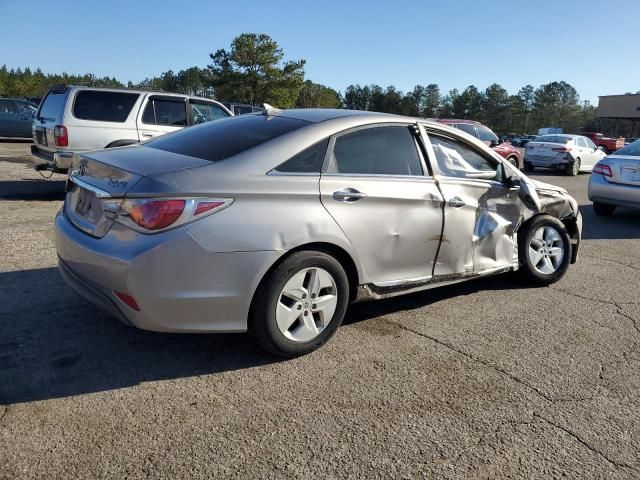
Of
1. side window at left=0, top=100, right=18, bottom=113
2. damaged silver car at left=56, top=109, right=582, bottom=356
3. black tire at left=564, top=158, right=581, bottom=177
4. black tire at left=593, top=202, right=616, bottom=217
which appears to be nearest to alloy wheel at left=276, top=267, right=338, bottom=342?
damaged silver car at left=56, top=109, right=582, bottom=356

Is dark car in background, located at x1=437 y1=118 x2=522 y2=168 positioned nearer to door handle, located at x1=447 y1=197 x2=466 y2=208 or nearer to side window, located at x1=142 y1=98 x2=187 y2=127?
side window, located at x1=142 y1=98 x2=187 y2=127

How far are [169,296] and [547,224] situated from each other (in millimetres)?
3722

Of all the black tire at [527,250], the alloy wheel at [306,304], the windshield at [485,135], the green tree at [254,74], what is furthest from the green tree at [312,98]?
the alloy wheel at [306,304]

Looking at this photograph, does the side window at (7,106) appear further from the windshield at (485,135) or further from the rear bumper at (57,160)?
the windshield at (485,135)

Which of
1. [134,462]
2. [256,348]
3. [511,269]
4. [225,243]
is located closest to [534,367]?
[511,269]

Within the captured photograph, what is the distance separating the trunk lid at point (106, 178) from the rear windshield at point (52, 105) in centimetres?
585

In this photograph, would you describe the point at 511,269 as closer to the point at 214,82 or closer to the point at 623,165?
the point at 623,165

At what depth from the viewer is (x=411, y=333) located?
3971mm

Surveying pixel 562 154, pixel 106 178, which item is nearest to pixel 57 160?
pixel 106 178

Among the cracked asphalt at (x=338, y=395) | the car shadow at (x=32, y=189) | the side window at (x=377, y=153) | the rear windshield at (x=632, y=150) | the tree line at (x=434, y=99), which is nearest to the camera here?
the cracked asphalt at (x=338, y=395)

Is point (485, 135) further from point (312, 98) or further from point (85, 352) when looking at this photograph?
point (312, 98)

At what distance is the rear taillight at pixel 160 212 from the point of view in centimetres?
294

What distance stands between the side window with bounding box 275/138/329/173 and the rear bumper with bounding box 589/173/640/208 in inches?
281

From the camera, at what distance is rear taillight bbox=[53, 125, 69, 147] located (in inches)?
335
